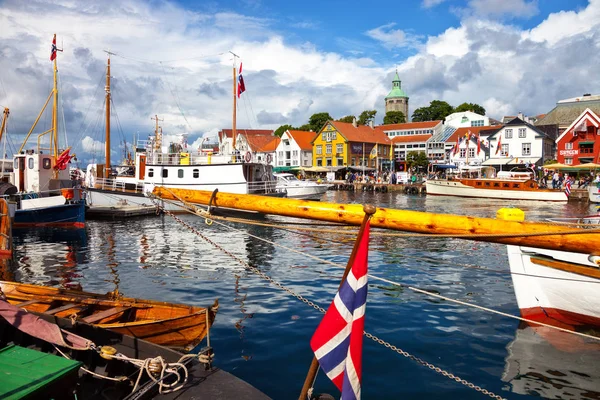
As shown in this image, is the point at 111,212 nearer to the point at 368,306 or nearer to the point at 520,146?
the point at 368,306

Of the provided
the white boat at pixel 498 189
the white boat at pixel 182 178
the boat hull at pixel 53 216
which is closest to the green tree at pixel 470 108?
the white boat at pixel 498 189

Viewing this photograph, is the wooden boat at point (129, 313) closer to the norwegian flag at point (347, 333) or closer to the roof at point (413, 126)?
the norwegian flag at point (347, 333)

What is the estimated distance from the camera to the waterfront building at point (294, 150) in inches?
3214

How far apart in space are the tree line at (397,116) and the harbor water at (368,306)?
268ft

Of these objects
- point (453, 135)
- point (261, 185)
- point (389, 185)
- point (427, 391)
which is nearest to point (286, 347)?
point (427, 391)

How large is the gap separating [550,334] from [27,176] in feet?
94.4

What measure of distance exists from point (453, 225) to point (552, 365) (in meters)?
3.83

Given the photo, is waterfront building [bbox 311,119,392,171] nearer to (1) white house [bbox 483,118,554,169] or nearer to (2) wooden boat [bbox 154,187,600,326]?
(1) white house [bbox 483,118,554,169]

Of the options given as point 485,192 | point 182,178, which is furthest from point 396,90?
point 182,178

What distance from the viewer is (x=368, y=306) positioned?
9602 millimetres

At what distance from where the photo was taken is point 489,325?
8.41 metres

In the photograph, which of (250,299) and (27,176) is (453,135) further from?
(250,299)

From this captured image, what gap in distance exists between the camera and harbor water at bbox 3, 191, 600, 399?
612cm

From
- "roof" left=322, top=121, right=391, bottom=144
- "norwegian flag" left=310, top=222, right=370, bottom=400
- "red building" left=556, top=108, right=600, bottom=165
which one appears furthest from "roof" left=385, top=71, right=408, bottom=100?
"norwegian flag" left=310, top=222, right=370, bottom=400
